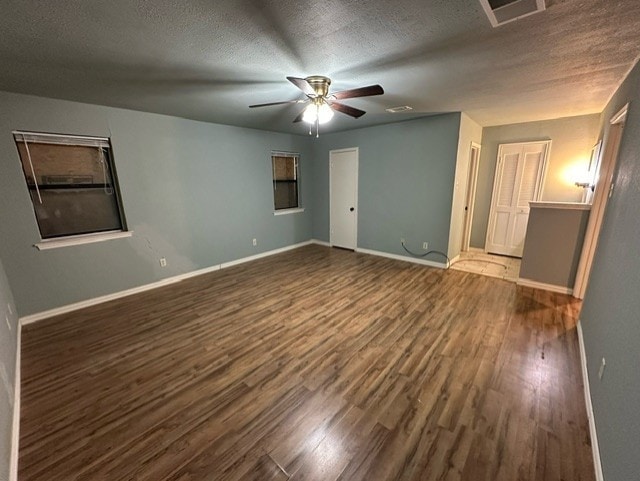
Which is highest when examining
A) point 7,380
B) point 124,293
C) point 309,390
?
point 7,380

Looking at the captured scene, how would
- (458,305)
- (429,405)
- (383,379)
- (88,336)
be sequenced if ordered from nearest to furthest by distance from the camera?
(429,405) < (383,379) < (88,336) < (458,305)

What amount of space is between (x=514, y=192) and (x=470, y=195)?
2.36 ft

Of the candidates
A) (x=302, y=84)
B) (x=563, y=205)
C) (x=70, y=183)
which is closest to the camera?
(x=302, y=84)

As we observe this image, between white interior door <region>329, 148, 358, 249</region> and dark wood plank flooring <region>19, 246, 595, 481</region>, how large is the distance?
2469 millimetres

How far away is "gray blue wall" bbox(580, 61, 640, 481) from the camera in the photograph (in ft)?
3.85

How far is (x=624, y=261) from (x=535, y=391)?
3.59 ft

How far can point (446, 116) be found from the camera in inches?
161

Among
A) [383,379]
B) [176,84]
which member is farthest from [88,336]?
[383,379]

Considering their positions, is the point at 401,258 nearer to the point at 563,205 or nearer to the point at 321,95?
the point at 563,205

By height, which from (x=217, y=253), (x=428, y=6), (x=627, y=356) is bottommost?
(x=217, y=253)

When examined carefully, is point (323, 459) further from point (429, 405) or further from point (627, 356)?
point (627, 356)

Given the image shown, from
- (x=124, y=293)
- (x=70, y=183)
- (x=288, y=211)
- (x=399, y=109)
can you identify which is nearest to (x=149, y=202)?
Result: (x=70, y=183)

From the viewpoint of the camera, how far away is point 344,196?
574 cm

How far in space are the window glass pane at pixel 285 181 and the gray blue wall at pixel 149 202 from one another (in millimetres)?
282
